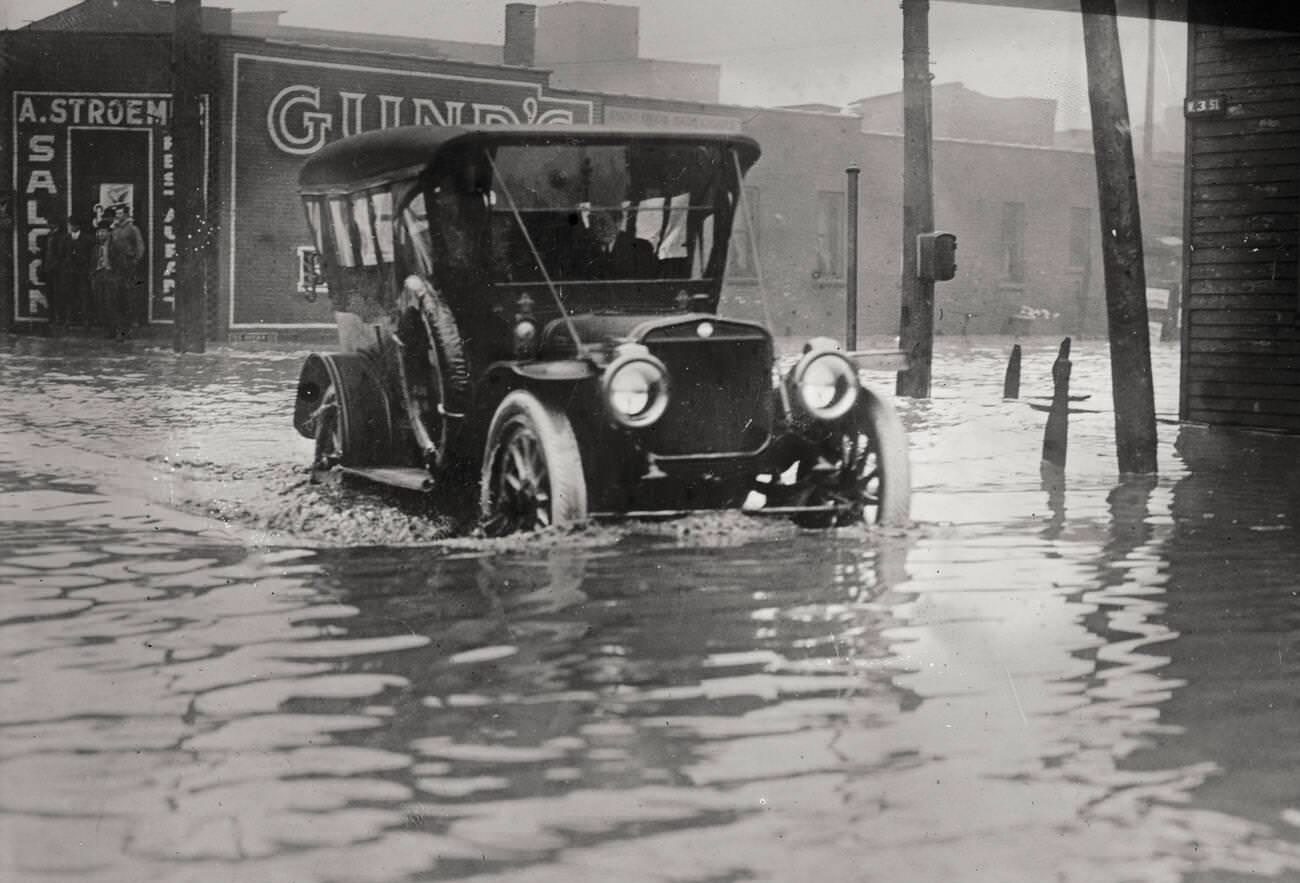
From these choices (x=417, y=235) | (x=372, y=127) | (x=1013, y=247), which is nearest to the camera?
(x=372, y=127)

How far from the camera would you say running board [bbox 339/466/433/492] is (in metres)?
4.68

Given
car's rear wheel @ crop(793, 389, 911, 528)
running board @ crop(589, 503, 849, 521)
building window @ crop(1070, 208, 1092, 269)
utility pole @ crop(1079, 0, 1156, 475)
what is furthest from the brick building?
building window @ crop(1070, 208, 1092, 269)

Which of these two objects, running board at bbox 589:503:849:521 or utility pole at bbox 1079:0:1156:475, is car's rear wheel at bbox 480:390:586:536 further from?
utility pole at bbox 1079:0:1156:475

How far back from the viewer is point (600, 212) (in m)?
4.80

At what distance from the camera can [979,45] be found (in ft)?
17.1

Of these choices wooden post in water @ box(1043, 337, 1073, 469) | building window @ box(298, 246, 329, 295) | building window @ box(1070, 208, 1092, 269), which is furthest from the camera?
building window @ box(1070, 208, 1092, 269)

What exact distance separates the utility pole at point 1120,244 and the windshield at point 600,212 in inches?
83.6

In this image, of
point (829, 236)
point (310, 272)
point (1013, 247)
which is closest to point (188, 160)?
point (310, 272)

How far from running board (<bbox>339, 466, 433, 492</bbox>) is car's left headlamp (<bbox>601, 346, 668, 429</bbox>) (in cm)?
58

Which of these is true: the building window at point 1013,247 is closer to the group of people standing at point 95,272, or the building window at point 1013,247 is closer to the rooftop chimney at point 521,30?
the rooftop chimney at point 521,30

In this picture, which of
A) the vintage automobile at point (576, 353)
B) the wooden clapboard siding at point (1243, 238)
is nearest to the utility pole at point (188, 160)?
the vintage automobile at point (576, 353)

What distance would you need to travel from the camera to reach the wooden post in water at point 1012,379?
5.36 metres

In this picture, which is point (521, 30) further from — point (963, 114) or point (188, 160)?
point (963, 114)

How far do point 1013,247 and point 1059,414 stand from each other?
786 mm
